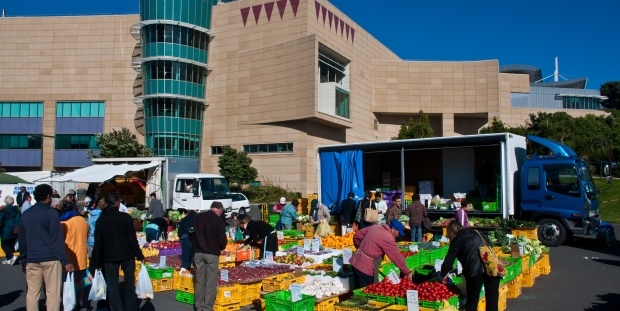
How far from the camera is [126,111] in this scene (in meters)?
45.9

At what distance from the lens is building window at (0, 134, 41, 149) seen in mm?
47125

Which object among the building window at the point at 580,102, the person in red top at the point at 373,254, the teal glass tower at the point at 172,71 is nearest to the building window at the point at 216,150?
the teal glass tower at the point at 172,71

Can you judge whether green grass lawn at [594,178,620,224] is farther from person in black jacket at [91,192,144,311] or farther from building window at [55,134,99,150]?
building window at [55,134,99,150]

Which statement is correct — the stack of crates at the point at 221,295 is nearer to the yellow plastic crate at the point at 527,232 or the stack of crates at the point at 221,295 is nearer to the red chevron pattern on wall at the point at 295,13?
the yellow plastic crate at the point at 527,232

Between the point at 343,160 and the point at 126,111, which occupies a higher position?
the point at 126,111

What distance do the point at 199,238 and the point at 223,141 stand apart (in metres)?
36.5

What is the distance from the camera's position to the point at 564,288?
916 centimetres

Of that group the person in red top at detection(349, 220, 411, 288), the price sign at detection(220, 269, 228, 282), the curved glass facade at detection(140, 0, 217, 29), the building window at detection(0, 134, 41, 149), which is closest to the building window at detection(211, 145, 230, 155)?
the curved glass facade at detection(140, 0, 217, 29)

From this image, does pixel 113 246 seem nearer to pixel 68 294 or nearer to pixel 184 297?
pixel 68 294

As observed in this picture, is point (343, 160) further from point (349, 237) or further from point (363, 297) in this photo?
point (363, 297)

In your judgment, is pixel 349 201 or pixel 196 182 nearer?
pixel 349 201

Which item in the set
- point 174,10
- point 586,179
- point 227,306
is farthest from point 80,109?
point 586,179

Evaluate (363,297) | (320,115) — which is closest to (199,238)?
(363,297)

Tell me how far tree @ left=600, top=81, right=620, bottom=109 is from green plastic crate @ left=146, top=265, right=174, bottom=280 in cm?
11644
